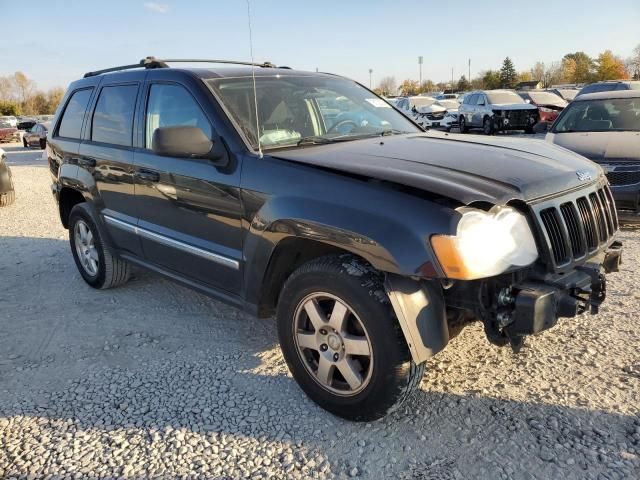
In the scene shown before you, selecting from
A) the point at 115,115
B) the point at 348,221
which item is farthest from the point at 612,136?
the point at 115,115

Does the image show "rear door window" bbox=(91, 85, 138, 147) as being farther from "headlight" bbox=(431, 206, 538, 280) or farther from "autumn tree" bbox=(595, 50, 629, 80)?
"autumn tree" bbox=(595, 50, 629, 80)

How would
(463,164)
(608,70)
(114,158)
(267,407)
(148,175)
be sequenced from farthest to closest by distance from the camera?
1. (608,70)
2. (114,158)
3. (148,175)
4. (267,407)
5. (463,164)

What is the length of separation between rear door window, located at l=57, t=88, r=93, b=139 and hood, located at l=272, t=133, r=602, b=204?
8.55 feet

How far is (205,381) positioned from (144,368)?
19.3 inches

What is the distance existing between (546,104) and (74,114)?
18.6 metres

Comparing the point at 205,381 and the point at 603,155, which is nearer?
the point at 205,381

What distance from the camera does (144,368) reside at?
3.61m

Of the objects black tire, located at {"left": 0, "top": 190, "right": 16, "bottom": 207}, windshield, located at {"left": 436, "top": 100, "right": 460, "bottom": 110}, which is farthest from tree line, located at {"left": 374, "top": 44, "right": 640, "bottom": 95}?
black tire, located at {"left": 0, "top": 190, "right": 16, "bottom": 207}

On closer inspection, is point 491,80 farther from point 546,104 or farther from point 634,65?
point 546,104

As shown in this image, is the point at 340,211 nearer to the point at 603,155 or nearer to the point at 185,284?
the point at 185,284

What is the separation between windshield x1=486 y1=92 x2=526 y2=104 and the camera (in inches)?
770

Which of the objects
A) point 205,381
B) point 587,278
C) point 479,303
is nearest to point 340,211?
point 479,303

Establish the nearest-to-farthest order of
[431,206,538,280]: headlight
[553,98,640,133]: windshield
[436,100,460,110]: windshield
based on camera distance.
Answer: [431,206,538,280]: headlight → [553,98,640,133]: windshield → [436,100,460,110]: windshield

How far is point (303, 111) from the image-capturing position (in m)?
3.73
